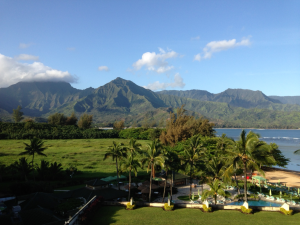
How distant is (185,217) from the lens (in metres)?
21.3

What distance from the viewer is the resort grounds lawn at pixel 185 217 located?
20219 mm

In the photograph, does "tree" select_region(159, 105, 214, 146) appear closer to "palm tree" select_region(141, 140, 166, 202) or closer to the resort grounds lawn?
"palm tree" select_region(141, 140, 166, 202)

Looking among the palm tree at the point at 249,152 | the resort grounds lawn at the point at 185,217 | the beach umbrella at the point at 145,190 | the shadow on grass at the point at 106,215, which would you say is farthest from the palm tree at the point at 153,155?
the palm tree at the point at 249,152

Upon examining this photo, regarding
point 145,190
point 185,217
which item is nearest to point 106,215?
point 185,217

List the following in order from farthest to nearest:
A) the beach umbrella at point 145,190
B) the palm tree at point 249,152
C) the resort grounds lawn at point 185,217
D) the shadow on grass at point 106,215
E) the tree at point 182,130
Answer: the tree at point 182,130
the beach umbrella at point 145,190
the palm tree at point 249,152
the shadow on grass at point 106,215
the resort grounds lawn at point 185,217

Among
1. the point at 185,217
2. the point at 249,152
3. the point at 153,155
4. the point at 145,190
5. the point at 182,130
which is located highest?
the point at 249,152

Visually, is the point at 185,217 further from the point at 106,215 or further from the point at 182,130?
the point at 182,130

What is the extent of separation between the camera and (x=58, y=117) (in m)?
147

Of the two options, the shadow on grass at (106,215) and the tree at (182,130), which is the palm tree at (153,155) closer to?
the shadow on grass at (106,215)

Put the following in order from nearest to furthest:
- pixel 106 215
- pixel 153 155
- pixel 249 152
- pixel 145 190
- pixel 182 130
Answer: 1. pixel 106 215
2. pixel 249 152
3. pixel 153 155
4. pixel 145 190
5. pixel 182 130

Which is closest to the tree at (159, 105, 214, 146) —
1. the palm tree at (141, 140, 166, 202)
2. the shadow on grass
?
the palm tree at (141, 140, 166, 202)

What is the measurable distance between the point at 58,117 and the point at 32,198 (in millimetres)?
132275

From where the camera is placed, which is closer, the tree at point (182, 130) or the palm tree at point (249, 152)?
the palm tree at point (249, 152)

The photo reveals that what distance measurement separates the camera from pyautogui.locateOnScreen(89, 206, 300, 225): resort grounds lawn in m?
20.2
